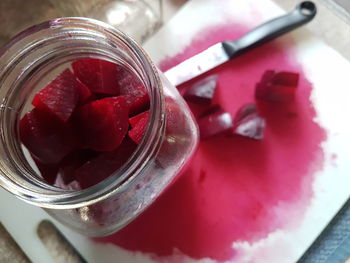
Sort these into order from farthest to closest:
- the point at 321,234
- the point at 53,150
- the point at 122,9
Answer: the point at 122,9, the point at 321,234, the point at 53,150

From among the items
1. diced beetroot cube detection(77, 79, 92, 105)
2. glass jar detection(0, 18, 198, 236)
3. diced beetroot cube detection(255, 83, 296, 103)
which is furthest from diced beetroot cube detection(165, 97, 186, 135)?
diced beetroot cube detection(255, 83, 296, 103)

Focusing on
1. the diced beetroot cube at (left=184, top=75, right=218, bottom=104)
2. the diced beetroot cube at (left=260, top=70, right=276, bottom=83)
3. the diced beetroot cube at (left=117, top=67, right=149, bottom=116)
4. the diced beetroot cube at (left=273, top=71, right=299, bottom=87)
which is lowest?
the diced beetroot cube at (left=273, top=71, right=299, bottom=87)

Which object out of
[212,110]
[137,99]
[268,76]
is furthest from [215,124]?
[137,99]

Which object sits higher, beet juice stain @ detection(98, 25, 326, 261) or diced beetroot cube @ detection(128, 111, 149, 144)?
diced beetroot cube @ detection(128, 111, 149, 144)

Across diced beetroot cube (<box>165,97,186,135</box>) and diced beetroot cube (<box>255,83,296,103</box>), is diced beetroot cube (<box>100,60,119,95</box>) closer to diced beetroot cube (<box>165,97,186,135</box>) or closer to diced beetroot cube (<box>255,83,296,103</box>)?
diced beetroot cube (<box>165,97,186,135</box>)

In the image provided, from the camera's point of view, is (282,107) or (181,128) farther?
(282,107)

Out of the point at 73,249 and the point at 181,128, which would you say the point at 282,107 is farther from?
the point at 73,249

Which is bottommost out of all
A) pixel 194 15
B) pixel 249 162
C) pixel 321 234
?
pixel 321 234

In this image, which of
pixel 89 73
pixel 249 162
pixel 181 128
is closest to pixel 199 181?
pixel 249 162
